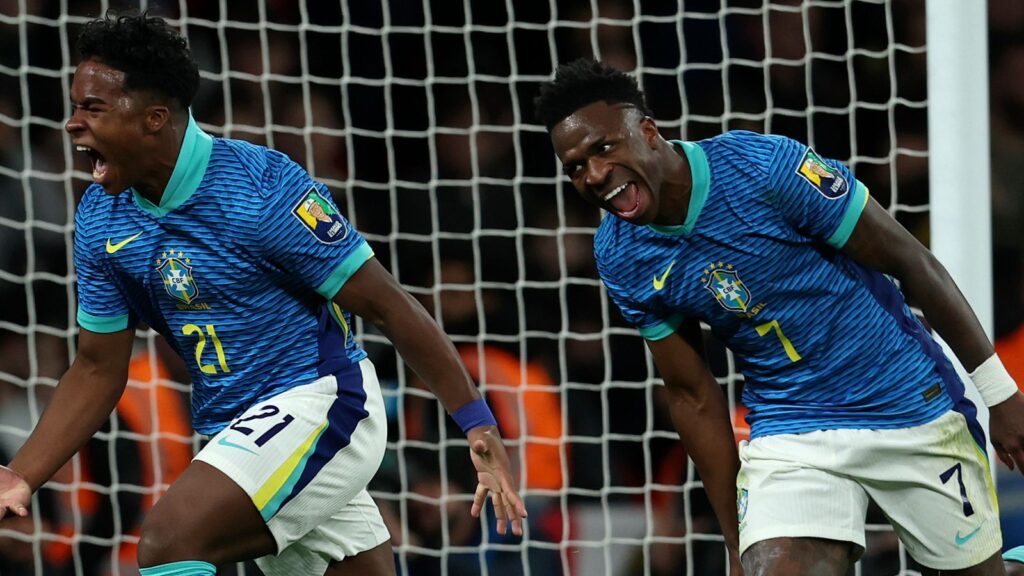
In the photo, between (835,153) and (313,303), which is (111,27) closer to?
(313,303)

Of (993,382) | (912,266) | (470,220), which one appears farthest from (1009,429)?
(470,220)

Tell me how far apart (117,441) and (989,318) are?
9.48ft

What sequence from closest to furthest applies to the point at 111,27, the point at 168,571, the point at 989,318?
the point at 168,571 → the point at 111,27 → the point at 989,318

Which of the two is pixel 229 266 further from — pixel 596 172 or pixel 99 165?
pixel 596 172

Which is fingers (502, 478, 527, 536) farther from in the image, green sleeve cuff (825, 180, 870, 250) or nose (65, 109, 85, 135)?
nose (65, 109, 85, 135)

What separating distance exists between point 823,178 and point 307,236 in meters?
1.05

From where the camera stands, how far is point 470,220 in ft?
18.1

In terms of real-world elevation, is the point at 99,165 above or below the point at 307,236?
above

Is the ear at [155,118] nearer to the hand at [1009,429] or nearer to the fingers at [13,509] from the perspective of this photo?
the fingers at [13,509]

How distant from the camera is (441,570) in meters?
5.32

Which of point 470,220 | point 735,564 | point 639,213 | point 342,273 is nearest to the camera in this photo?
point 639,213

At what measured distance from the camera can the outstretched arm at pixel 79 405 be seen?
3.48 meters

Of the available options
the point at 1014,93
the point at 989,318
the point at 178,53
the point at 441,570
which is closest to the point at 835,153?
the point at 1014,93

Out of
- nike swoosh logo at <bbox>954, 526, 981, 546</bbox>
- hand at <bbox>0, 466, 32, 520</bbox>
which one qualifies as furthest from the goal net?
nike swoosh logo at <bbox>954, 526, 981, 546</bbox>
